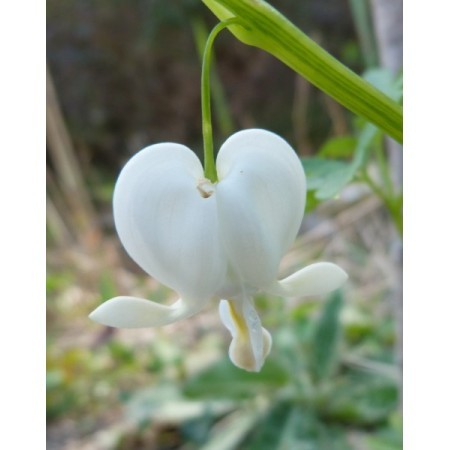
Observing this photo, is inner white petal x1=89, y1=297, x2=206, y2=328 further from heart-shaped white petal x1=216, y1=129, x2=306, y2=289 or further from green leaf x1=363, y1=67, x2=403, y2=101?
green leaf x1=363, y1=67, x2=403, y2=101

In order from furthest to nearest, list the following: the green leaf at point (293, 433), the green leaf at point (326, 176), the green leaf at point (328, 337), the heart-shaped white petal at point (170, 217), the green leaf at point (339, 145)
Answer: the green leaf at point (328, 337) → the green leaf at point (293, 433) → the green leaf at point (339, 145) → the green leaf at point (326, 176) → the heart-shaped white petal at point (170, 217)

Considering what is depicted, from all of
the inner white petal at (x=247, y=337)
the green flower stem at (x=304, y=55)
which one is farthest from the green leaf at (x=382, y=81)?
the inner white petal at (x=247, y=337)

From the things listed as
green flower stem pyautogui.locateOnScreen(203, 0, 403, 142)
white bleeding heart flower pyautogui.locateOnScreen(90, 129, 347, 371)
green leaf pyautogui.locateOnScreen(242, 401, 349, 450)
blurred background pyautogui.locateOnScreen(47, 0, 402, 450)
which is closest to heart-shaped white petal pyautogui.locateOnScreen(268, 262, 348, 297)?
white bleeding heart flower pyautogui.locateOnScreen(90, 129, 347, 371)

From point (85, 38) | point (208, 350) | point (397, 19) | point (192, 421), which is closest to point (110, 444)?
point (192, 421)

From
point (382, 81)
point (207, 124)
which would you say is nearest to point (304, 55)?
point (207, 124)

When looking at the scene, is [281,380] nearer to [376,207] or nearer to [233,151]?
[376,207]

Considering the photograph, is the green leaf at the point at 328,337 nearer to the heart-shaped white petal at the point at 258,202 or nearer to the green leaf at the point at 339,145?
the green leaf at the point at 339,145
